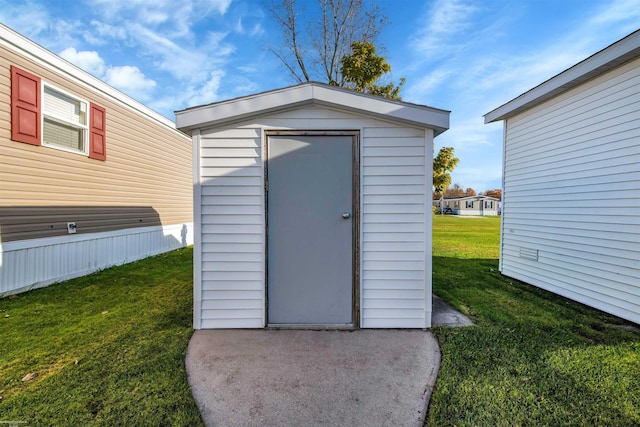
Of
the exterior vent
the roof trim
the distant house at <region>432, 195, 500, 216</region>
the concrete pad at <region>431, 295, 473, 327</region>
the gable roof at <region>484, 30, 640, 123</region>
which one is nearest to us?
the concrete pad at <region>431, 295, 473, 327</region>

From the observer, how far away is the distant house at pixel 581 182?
10.4 feet

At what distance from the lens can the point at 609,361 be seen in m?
2.20

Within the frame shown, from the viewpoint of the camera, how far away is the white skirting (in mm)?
3809

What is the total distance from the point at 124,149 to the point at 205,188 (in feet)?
15.1

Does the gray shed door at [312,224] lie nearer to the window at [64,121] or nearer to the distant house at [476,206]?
the window at [64,121]

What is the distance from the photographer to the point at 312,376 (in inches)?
79.3

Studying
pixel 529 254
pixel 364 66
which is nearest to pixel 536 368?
pixel 529 254

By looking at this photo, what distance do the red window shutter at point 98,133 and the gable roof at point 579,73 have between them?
24.8 ft

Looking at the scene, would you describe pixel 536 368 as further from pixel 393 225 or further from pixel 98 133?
pixel 98 133

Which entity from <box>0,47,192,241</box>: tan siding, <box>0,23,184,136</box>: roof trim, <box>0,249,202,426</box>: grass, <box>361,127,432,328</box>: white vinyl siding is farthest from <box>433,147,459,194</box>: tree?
<box>0,249,202,426</box>: grass

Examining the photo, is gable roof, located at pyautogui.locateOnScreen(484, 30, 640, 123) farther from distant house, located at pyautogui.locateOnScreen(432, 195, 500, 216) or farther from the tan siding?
distant house, located at pyautogui.locateOnScreen(432, 195, 500, 216)

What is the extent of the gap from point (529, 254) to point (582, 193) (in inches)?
50.6

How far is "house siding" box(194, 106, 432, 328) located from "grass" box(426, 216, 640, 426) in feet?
2.23

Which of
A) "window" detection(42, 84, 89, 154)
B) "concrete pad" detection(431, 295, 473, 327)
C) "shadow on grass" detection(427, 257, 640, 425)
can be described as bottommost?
"concrete pad" detection(431, 295, 473, 327)
